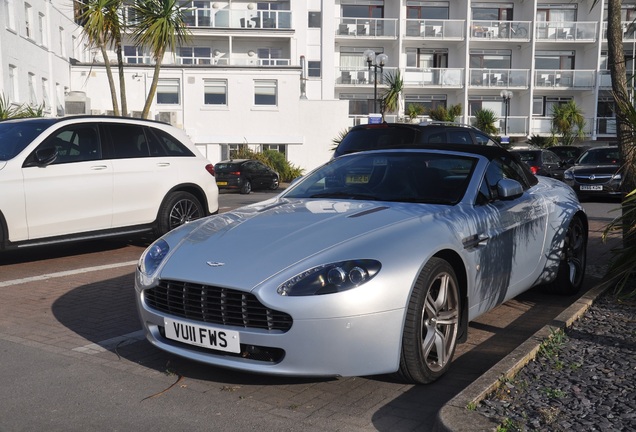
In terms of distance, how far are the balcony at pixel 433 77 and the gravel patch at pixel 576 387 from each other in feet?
131

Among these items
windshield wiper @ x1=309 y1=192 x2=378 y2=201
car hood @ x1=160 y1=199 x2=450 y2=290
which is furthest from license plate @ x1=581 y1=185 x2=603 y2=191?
car hood @ x1=160 y1=199 x2=450 y2=290

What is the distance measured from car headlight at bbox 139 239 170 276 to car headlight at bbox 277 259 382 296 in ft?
3.59

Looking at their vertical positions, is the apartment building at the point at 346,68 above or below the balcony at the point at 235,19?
below

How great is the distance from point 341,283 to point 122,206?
576cm

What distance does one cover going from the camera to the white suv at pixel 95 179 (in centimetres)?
792

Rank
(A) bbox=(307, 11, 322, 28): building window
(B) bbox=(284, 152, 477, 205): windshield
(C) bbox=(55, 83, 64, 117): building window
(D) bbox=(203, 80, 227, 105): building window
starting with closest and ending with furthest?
(B) bbox=(284, 152, 477, 205): windshield, (C) bbox=(55, 83, 64, 117): building window, (D) bbox=(203, 80, 227, 105): building window, (A) bbox=(307, 11, 322, 28): building window

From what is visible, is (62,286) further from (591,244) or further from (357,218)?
(591,244)

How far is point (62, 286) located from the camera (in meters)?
7.21

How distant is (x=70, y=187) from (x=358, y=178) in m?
→ 4.28

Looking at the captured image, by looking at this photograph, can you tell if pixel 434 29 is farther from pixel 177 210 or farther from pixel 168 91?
pixel 177 210

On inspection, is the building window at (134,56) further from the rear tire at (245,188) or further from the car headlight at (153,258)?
the car headlight at (153,258)

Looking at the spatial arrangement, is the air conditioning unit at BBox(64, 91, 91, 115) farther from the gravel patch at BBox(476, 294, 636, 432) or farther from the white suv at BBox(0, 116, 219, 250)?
the gravel patch at BBox(476, 294, 636, 432)

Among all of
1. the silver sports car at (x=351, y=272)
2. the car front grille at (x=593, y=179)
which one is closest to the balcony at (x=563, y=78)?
the car front grille at (x=593, y=179)

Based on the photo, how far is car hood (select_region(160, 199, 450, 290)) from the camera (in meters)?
4.01
